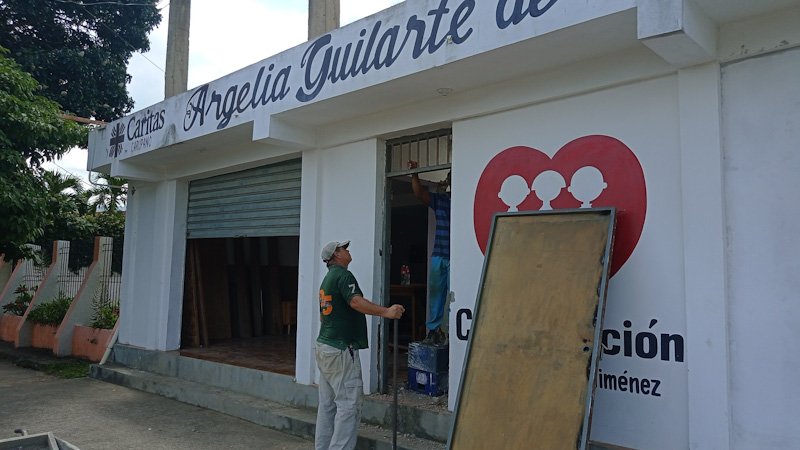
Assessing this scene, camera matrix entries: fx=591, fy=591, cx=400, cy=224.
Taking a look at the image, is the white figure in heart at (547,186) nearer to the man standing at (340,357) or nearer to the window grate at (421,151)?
the window grate at (421,151)

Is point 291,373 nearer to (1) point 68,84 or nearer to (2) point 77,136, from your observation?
(2) point 77,136

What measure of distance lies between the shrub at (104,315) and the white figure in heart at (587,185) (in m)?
9.21

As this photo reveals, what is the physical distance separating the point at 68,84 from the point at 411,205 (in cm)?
1354

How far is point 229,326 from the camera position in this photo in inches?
406

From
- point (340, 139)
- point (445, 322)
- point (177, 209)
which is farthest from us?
point (177, 209)

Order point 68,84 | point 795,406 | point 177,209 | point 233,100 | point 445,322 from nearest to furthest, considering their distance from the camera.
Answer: point 795,406
point 445,322
point 233,100
point 177,209
point 68,84

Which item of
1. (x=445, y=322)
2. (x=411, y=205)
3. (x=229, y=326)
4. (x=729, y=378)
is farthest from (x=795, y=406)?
(x=229, y=326)

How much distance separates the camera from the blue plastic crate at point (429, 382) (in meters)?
5.59

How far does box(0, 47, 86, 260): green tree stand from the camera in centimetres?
825

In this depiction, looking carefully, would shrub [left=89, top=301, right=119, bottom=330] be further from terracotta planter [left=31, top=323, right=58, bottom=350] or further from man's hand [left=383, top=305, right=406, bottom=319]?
man's hand [left=383, top=305, right=406, bottom=319]

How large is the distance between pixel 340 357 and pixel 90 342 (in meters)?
7.75

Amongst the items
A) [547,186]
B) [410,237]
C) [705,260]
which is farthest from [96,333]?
[705,260]

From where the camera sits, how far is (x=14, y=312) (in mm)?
13273

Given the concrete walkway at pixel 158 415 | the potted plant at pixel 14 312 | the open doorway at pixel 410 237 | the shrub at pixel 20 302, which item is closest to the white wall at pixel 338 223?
the open doorway at pixel 410 237
